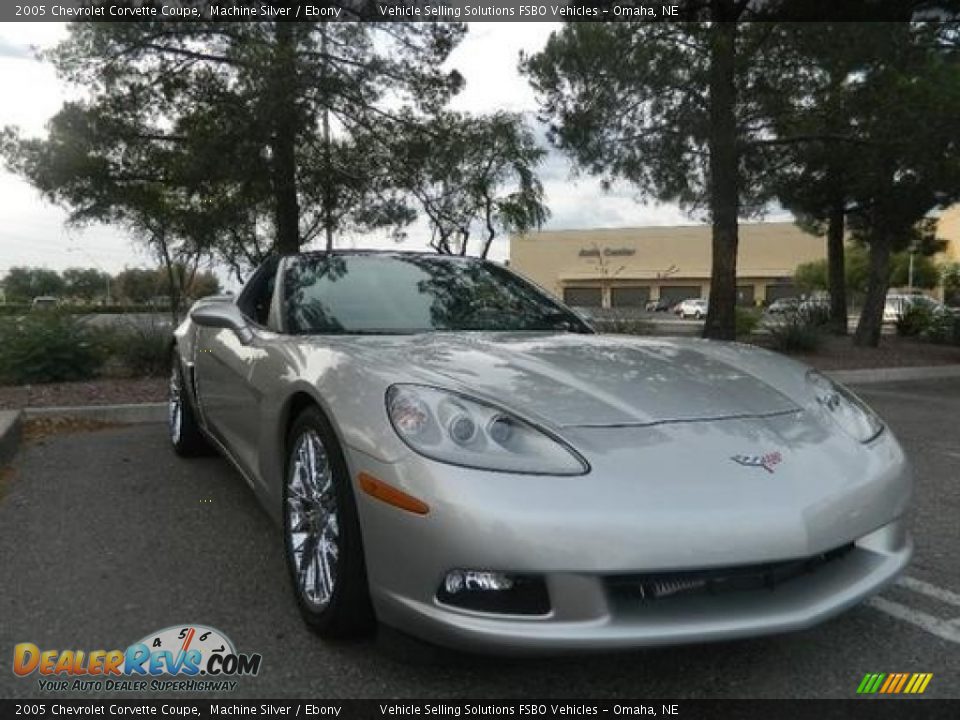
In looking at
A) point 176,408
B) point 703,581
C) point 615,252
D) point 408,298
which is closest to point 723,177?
point 176,408

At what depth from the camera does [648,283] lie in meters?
74.8

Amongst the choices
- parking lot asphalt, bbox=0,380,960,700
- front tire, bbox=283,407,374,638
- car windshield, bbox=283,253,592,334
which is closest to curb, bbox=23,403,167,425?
parking lot asphalt, bbox=0,380,960,700

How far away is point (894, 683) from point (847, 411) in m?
0.87

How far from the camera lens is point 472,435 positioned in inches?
86.7

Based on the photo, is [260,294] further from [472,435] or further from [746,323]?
[746,323]

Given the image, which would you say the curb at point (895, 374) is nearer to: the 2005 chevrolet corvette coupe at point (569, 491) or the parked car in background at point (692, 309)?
the 2005 chevrolet corvette coupe at point (569, 491)

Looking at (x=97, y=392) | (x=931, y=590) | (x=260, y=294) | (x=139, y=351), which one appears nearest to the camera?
(x=931, y=590)

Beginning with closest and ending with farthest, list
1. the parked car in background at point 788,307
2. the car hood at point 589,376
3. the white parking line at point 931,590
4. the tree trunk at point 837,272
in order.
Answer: the car hood at point 589,376 < the white parking line at point 931,590 < the parked car in background at point 788,307 < the tree trunk at point 837,272

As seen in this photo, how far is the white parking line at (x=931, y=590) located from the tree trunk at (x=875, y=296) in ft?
41.4

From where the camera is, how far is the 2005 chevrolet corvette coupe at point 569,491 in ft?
6.55

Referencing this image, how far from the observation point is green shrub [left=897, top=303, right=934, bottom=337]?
17828 mm

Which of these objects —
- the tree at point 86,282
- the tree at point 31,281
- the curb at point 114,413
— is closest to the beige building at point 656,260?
the tree at point 86,282

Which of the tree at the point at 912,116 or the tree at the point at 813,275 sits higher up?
the tree at the point at 912,116

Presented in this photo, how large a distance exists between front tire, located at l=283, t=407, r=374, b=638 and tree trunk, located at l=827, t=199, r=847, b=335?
1533cm
